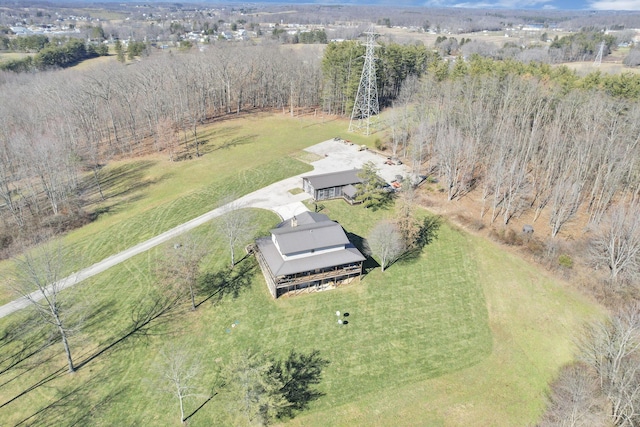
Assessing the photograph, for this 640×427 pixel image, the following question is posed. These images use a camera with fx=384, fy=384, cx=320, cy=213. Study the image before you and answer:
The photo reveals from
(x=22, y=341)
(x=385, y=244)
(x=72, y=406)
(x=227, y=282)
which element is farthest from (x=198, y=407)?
(x=385, y=244)

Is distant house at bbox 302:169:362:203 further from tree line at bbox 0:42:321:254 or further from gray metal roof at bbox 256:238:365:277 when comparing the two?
tree line at bbox 0:42:321:254

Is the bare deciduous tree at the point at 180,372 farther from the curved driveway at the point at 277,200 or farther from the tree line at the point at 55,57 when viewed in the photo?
the tree line at the point at 55,57

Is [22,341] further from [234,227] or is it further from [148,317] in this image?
[234,227]

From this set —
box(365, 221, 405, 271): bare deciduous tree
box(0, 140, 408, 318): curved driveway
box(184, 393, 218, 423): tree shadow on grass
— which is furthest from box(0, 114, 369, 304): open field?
box(184, 393, 218, 423): tree shadow on grass

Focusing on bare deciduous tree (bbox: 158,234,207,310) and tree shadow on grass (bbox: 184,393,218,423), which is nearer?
tree shadow on grass (bbox: 184,393,218,423)

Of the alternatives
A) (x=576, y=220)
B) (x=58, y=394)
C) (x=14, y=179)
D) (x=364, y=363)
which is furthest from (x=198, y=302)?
(x=576, y=220)
